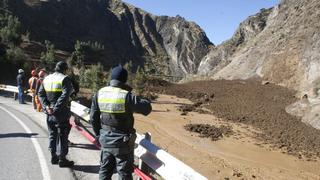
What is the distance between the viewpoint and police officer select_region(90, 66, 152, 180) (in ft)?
19.4

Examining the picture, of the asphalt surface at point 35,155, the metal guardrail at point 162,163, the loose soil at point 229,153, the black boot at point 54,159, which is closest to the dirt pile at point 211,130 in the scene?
the loose soil at point 229,153

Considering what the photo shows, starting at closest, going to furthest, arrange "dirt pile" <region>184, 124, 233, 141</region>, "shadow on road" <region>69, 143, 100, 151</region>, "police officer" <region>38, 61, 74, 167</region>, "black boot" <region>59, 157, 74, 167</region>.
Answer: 1. "police officer" <region>38, 61, 74, 167</region>
2. "black boot" <region>59, 157, 74, 167</region>
3. "shadow on road" <region>69, 143, 100, 151</region>
4. "dirt pile" <region>184, 124, 233, 141</region>

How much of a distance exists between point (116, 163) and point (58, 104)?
2.59 metres

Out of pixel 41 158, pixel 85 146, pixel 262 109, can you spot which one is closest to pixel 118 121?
pixel 41 158

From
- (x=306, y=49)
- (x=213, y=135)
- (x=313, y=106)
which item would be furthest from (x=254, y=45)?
(x=213, y=135)

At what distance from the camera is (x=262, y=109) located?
31.3m

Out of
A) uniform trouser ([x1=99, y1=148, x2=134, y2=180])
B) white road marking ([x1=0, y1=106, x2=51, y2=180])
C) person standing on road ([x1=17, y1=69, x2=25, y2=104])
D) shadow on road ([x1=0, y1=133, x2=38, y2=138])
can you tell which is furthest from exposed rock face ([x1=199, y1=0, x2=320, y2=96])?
uniform trouser ([x1=99, y1=148, x2=134, y2=180])

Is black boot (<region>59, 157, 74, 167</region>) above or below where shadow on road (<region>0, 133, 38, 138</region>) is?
below

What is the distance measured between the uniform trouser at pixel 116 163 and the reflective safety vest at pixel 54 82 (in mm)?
2732

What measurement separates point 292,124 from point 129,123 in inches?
806

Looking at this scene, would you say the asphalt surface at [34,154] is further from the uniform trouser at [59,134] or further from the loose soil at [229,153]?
the loose soil at [229,153]

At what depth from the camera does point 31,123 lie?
47.5 ft

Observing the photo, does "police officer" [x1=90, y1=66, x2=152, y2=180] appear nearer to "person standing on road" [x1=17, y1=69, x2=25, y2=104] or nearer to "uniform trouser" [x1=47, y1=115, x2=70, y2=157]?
"uniform trouser" [x1=47, y1=115, x2=70, y2=157]

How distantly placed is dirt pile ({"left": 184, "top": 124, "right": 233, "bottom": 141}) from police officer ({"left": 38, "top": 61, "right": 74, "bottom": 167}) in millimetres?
12935
